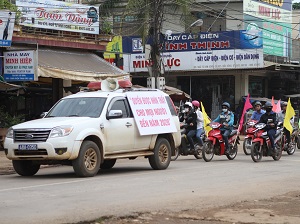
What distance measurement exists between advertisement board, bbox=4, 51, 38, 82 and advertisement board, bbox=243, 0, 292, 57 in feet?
64.3

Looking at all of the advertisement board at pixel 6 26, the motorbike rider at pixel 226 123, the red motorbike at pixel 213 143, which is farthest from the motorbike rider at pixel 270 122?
the advertisement board at pixel 6 26

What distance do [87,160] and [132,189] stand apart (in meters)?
2.30

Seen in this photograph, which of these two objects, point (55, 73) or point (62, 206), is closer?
point (62, 206)

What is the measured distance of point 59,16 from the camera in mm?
26188

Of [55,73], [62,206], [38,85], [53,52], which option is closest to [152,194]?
[62,206]

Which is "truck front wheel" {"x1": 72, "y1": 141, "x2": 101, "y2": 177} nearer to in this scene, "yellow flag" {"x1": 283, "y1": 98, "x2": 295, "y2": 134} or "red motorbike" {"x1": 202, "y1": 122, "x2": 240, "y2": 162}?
"red motorbike" {"x1": 202, "y1": 122, "x2": 240, "y2": 162}

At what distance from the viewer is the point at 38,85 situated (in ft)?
95.6

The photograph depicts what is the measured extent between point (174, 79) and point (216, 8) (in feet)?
17.7

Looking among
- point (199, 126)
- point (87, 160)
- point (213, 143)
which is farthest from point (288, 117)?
point (87, 160)

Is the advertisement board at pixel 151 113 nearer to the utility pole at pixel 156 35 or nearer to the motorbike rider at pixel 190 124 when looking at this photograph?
the motorbike rider at pixel 190 124

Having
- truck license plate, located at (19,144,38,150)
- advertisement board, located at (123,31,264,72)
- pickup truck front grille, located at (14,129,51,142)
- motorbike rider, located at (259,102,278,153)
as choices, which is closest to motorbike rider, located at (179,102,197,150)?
motorbike rider, located at (259,102,278,153)

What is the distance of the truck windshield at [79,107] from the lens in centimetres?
1455

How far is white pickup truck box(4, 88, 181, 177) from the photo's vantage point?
1355cm

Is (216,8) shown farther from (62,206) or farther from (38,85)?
(62,206)
